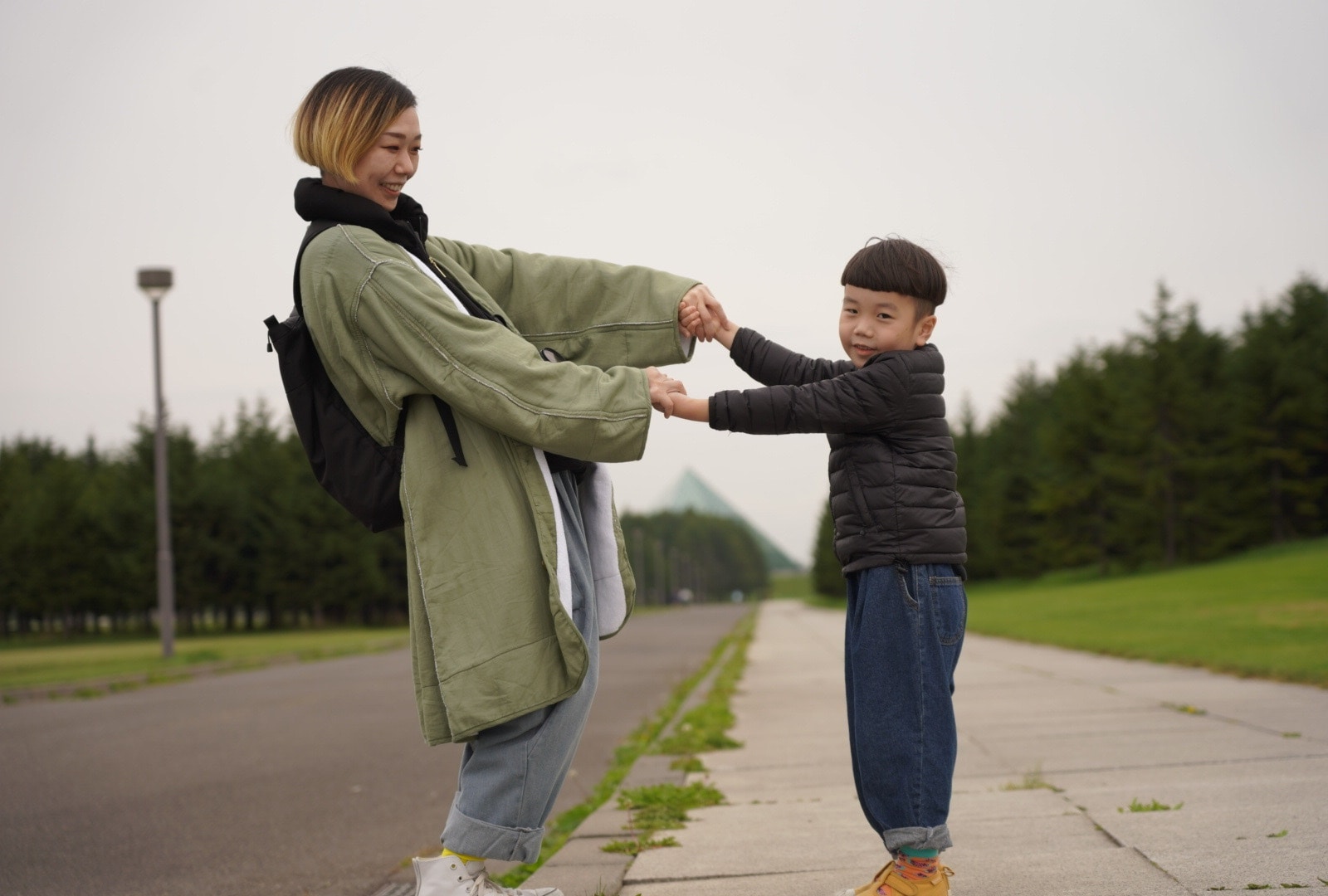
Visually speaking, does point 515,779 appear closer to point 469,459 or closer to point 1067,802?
point 469,459

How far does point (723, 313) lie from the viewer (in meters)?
3.09

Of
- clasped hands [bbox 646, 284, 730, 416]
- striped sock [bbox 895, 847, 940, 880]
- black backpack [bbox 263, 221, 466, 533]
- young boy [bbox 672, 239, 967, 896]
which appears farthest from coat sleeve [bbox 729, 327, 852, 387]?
striped sock [bbox 895, 847, 940, 880]

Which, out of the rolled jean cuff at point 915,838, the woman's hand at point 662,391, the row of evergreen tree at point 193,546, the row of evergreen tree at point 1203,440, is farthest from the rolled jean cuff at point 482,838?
the row of evergreen tree at point 193,546

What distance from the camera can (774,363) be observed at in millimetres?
3162

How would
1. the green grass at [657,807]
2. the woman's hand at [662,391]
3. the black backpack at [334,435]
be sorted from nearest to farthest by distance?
the black backpack at [334,435] < the woman's hand at [662,391] < the green grass at [657,807]

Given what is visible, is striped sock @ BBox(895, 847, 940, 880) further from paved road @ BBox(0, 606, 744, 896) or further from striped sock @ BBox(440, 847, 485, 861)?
paved road @ BBox(0, 606, 744, 896)

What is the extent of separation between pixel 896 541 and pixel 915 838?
0.67 metres

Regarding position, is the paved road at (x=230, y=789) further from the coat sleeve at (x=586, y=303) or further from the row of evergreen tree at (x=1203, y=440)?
the row of evergreen tree at (x=1203, y=440)

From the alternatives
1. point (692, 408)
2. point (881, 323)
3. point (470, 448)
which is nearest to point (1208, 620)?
point (881, 323)

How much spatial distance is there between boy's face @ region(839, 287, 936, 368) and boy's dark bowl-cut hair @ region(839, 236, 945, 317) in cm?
2

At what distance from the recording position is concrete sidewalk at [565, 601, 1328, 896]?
3188 millimetres

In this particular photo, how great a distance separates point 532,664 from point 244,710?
893cm

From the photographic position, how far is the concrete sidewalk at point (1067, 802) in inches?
125

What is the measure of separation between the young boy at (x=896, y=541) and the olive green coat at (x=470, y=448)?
374 mm
